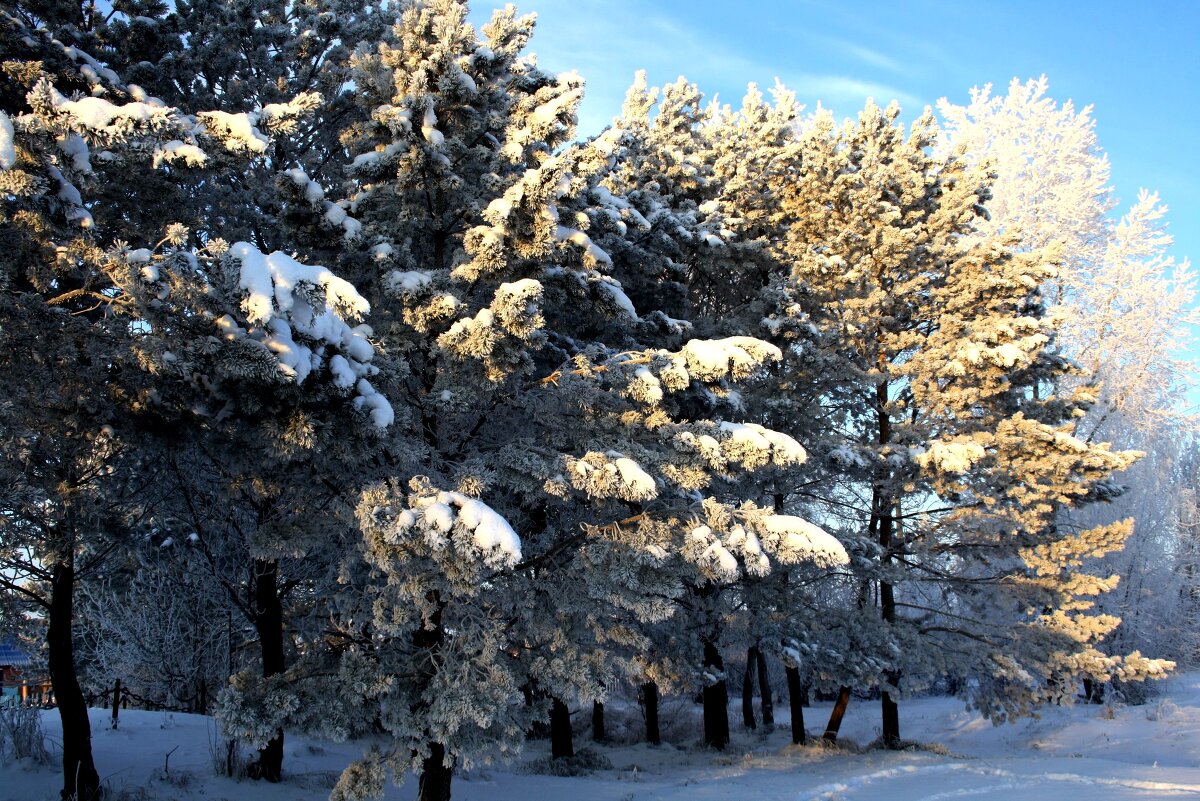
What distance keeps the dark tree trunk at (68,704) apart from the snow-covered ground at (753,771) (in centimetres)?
38

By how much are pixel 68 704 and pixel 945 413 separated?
1433 cm

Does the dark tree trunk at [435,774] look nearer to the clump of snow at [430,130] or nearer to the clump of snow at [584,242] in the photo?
the clump of snow at [584,242]

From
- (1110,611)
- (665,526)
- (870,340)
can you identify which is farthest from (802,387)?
(1110,611)

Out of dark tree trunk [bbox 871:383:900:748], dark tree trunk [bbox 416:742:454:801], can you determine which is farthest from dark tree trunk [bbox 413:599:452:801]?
dark tree trunk [bbox 871:383:900:748]

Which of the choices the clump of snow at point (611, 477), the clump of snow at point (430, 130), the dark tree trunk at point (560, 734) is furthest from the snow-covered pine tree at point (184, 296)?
the dark tree trunk at point (560, 734)

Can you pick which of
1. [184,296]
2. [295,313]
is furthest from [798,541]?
[184,296]

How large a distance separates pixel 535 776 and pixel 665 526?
27.5 feet

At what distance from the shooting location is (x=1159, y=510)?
77.7 feet

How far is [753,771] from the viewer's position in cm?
1366

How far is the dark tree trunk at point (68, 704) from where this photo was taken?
828 cm

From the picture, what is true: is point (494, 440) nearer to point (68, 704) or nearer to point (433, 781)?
point (433, 781)

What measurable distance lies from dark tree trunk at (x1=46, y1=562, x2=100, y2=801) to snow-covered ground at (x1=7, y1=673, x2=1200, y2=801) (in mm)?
379

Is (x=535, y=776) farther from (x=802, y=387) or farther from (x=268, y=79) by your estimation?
(x=268, y=79)

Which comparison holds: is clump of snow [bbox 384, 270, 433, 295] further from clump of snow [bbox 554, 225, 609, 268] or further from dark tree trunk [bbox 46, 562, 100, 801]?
dark tree trunk [bbox 46, 562, 100, 801]
